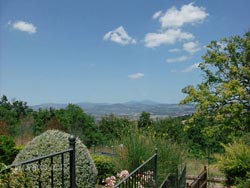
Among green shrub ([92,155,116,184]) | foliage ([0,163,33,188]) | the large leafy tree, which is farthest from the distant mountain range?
foliage ([0,163,33,188])

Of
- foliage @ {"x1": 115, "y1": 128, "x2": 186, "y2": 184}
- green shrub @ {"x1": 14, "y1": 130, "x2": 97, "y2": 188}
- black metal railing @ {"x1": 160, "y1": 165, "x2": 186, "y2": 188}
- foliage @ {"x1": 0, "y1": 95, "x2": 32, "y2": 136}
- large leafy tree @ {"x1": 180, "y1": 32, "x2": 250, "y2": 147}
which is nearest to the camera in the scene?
green shrub @ {"x1": 14, "y1": 130, "x2": 97, "y2": 188}

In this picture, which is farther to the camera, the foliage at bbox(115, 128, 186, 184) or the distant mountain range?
the distant mountain range

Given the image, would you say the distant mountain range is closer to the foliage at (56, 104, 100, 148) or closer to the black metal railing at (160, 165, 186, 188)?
the foliage at (56, 104, 100, 148)

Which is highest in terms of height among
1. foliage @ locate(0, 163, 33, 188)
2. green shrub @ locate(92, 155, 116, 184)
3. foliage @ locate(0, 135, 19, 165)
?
foliage @ locate(0, 163, 33, 188)

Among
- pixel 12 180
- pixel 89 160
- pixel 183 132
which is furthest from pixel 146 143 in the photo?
pixel 183 132

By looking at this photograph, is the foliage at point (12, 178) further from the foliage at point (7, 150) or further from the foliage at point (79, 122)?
the foliage at point (79, 122)

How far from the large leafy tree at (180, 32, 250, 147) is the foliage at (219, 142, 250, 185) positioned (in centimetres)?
513

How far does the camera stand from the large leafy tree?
12.7 metres

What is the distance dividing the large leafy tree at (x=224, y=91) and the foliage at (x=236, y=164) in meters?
5.13

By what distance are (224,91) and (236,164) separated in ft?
19.7

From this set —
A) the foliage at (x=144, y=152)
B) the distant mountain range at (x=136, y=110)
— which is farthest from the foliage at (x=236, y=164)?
the distant mountain range at (x=136, y=110)

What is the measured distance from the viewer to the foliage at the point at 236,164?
275 inches

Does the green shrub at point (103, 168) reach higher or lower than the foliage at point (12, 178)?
lower

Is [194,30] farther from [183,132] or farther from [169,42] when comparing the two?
[183,132]
